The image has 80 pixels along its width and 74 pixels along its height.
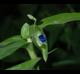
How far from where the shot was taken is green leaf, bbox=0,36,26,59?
850 millimetres

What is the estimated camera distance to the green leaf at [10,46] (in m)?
0.85

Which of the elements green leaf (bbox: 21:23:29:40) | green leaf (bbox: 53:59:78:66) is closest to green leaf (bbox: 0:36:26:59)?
green leaf (bbox: 21:23:29:40)

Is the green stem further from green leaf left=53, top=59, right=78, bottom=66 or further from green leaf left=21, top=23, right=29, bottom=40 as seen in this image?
green leaf left=53, top=59, right=78, bottom=66

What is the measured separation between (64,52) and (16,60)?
323 mm

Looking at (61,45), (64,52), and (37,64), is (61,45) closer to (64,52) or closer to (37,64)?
(64,52)

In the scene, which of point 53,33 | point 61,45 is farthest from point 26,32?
point 61,45

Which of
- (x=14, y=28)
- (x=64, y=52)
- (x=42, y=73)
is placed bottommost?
(x=64, y=52)

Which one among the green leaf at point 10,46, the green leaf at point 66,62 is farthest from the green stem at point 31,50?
the green leaf at point 66,62

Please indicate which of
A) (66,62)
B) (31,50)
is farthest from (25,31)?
(66,62)

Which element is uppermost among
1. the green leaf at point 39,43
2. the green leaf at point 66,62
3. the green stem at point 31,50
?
the green leaf at point 39,43

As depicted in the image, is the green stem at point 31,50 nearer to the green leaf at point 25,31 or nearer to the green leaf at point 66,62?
the green leaf at point 25,31

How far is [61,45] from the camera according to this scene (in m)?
2.00

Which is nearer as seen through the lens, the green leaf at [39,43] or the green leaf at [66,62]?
the green leaf at [39,43]

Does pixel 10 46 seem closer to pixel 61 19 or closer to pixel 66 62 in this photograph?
pixel 61 19
